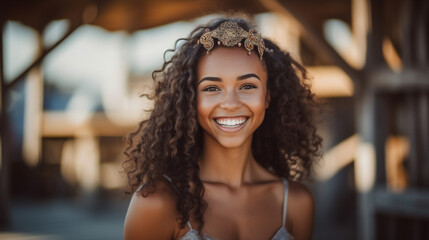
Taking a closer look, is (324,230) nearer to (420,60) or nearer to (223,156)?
(420,60)

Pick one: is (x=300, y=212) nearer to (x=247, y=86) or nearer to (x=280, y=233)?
(x=280, y=233)

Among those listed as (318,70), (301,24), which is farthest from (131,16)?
(301,24)

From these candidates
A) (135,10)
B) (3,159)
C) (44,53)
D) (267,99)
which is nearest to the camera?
(267,99)

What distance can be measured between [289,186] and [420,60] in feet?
6.78

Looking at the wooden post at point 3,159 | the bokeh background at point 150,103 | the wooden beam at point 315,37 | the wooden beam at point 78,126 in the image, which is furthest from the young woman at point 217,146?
the wooden beam at point 78,126

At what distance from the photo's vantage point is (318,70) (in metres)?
6.05

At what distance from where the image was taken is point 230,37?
6.36ft

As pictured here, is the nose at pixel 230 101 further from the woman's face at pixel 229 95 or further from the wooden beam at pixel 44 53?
the wooden beam at pixel 44 53

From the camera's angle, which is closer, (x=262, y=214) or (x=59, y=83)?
(x=262, y=214)

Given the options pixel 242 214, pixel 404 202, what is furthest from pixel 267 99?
pixel 404 202

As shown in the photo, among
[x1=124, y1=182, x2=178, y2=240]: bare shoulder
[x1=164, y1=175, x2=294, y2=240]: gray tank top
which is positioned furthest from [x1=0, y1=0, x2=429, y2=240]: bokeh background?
[x1=164, y1=175, x2=294, y2=240]: gray tank top

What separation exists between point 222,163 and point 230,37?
0.55 metres

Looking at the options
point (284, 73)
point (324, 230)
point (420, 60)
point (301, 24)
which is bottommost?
point (324, 230)

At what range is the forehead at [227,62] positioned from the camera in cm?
189
